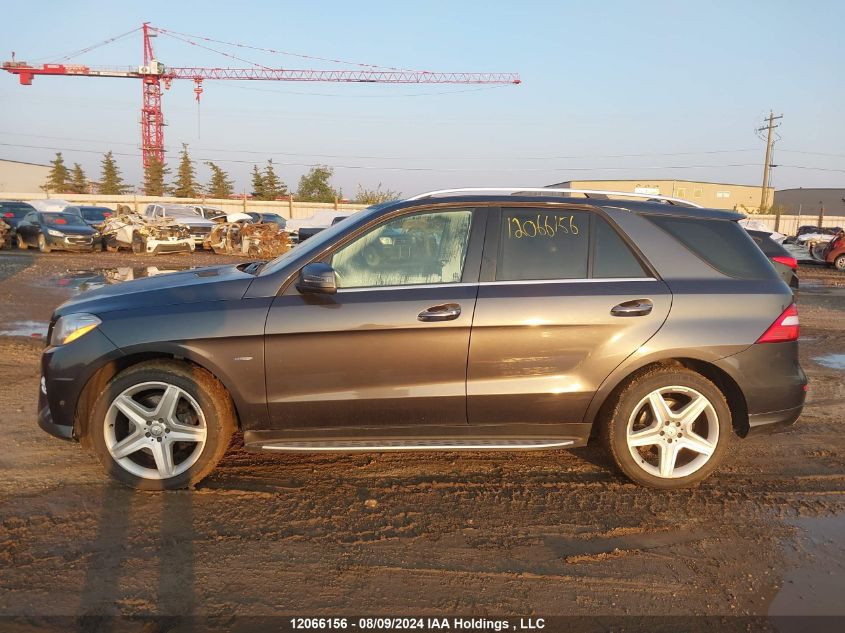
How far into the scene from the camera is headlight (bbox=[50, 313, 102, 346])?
354 cm

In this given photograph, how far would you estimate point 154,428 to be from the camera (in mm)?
3570

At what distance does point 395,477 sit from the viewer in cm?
388

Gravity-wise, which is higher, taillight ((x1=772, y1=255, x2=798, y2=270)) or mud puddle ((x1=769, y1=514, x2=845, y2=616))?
taillight ((x1=772, y1=255, x2=798, y2=270))

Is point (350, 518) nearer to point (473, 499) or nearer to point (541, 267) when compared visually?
point (473, 499)

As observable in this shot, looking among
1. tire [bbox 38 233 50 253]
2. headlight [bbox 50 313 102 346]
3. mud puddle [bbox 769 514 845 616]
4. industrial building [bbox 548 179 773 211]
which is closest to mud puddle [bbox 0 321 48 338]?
headlight [bbox 50 313 102 346]

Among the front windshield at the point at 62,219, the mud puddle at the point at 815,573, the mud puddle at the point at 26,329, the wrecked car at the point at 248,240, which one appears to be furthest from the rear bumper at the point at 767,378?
the front windshield at the point at 62,219

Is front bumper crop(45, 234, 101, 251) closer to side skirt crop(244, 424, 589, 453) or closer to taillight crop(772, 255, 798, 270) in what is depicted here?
side skirt crop(244, 424, 589, 453)

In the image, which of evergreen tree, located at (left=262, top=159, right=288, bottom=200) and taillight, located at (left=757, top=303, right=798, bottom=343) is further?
evergreen tree, located at (left=262, top=159, right=288, bottom=200)

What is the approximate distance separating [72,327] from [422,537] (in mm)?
2358

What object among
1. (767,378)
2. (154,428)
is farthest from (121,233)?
(767,378)

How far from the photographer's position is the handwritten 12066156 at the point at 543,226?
374cm

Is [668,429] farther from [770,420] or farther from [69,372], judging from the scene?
[69,372]

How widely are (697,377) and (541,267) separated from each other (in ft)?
3.76

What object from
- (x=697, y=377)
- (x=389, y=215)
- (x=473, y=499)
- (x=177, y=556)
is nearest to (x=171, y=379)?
(x=177, y=556)
